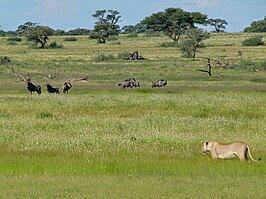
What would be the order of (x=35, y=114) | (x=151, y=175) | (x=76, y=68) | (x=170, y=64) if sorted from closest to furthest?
(x=151, y=175) < (x=35, y=114) < (x=76, y=68) < (x=170, y=64)

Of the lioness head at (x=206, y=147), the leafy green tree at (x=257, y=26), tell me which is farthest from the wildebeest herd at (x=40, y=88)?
the leafy green tree at (x=257, y=26)

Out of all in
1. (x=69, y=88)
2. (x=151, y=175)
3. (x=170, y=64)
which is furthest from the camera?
(x=170, y=64)

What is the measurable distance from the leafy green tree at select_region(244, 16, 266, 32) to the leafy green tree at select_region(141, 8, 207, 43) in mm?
36983

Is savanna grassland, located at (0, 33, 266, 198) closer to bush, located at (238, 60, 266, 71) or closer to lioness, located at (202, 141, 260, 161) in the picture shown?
lioness, located at (202, 141, 260, 161)

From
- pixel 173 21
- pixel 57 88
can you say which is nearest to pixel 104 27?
pixel 173 21

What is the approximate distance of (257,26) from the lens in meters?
150

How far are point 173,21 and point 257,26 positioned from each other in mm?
49329

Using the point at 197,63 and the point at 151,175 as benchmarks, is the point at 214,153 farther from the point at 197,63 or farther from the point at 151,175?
the point at 197,63

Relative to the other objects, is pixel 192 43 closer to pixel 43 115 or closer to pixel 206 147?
pixel 43 115

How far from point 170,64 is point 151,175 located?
149 ft

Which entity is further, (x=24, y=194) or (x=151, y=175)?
(x=151, y=175)

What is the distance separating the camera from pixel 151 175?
Result: 13555mm

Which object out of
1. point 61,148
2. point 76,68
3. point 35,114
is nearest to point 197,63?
point 76,68

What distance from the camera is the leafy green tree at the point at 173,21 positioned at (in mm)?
105688
